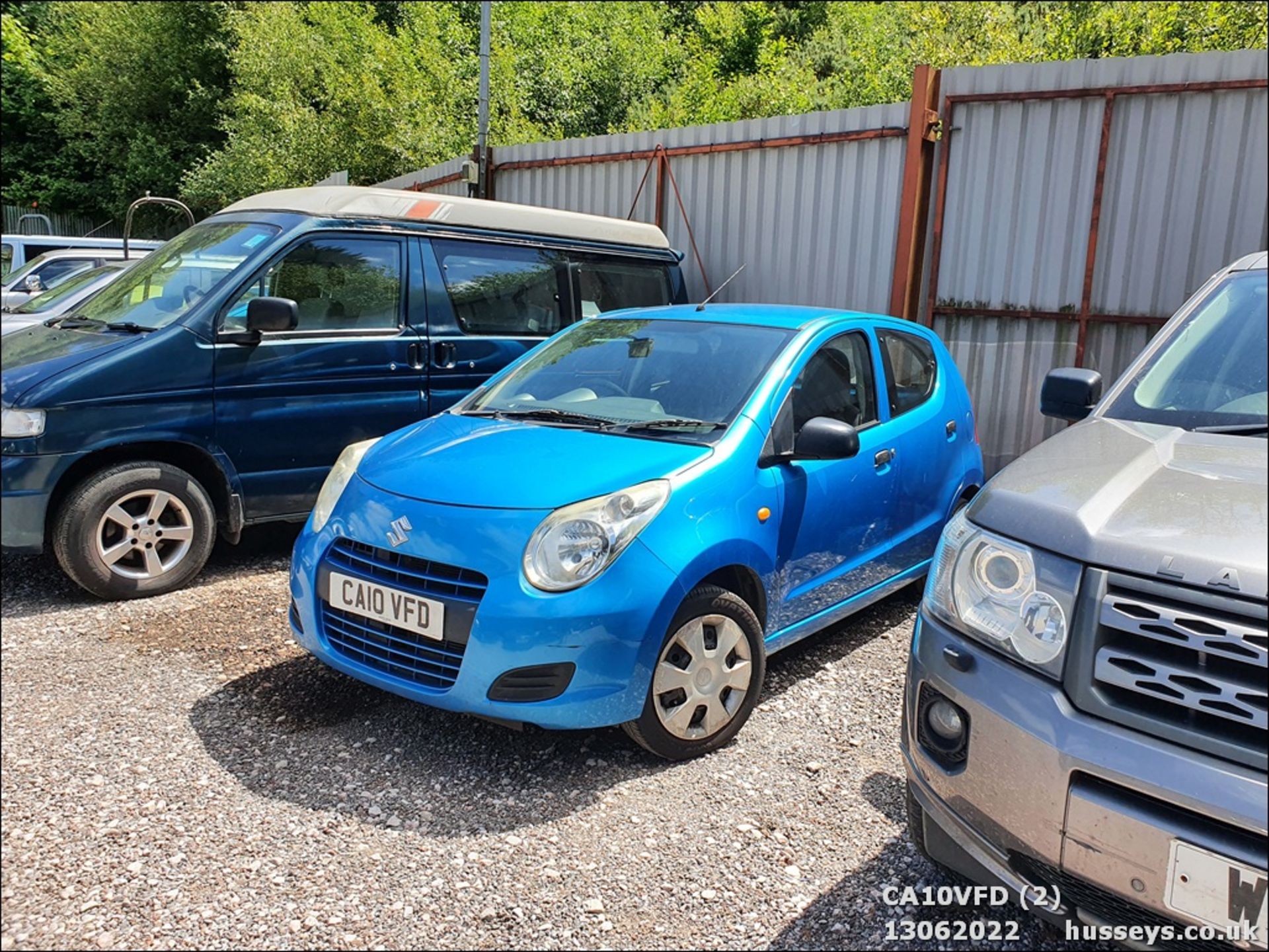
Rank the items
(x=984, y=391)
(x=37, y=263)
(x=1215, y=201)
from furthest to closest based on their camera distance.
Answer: (x=37, y=263) < (x=984, y=391) < (x=1215, y=201)

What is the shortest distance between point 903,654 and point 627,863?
210cm

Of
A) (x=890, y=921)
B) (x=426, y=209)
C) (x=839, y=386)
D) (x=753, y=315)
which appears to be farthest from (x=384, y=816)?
(x=426, y=209)

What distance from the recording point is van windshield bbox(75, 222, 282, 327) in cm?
491

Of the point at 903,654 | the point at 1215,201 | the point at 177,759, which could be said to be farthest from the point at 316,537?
the point at 1215,201

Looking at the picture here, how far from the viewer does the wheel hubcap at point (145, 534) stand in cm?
442

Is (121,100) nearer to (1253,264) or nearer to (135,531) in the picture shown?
(135,531)

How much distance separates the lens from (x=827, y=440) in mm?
3479

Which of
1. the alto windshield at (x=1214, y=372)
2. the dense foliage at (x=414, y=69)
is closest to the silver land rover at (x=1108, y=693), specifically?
the alto windshield at (x=1214, y=372)

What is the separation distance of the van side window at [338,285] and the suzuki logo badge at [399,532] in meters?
2.30

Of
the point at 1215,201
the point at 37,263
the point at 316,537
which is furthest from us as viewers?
the point at 37,263

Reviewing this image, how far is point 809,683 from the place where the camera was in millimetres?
3998

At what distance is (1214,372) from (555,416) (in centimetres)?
237

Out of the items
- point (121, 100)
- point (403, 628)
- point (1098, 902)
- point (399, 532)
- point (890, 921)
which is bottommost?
point (890, 921)

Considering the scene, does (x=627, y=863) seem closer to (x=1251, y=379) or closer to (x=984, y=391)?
(x=1251, y=379)
